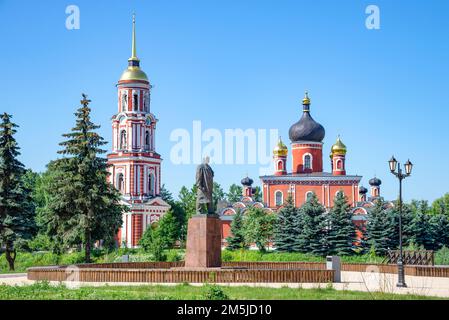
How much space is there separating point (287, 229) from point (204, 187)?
77.1ft

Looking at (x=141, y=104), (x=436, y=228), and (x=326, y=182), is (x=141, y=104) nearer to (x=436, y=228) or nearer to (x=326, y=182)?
(x=326, y=182)

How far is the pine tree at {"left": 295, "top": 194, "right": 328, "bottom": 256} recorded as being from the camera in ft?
141

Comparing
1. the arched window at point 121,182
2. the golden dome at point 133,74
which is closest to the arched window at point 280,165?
the arched window at point 121,182

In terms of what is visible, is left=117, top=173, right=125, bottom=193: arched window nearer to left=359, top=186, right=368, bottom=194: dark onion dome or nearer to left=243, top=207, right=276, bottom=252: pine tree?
left=243, top=207, right=276, bottom=252: pine tree

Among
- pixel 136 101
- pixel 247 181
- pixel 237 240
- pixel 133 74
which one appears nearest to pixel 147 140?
pixel 136 101

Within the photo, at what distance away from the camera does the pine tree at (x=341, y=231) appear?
141ft

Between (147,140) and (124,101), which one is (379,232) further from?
(124,101)

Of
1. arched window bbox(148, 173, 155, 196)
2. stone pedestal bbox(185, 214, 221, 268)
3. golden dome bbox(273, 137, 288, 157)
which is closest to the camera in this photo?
stone pedestal bbox(185, 214, 221, 268)

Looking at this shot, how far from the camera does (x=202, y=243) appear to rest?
22156mm

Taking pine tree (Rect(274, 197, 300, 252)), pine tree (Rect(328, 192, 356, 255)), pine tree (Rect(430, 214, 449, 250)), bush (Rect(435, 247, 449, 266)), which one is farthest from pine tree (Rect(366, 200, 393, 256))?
bush (Rect(435, 247, 449, 266))

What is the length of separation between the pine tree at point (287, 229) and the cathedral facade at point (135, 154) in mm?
15093

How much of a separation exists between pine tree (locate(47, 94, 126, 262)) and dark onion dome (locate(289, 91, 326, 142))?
1309 inches

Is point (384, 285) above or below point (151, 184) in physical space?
below

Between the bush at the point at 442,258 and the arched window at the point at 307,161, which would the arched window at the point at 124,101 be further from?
the bush at the point at 442,258
